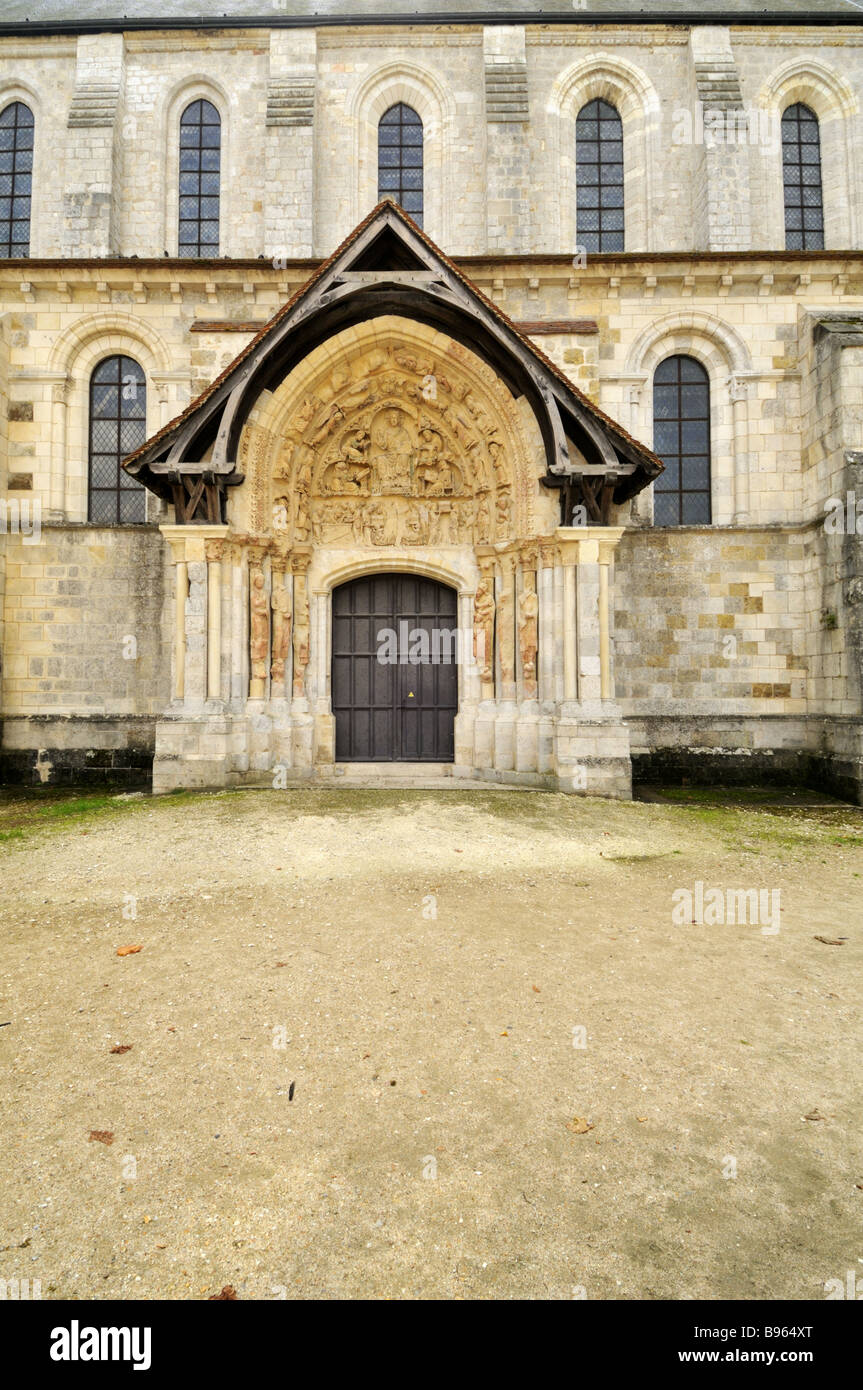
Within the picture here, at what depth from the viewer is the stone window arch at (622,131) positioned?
46.1ft

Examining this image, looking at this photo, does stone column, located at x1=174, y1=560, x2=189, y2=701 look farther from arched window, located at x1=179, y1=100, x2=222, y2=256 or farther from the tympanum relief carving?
arched window, located at x1=179, y1=100, x2=222, y2=256

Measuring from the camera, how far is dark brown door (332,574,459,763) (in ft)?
37.6

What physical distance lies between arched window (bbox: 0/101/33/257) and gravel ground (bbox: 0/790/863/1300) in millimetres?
15787

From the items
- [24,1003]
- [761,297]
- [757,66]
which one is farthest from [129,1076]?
[757,66]

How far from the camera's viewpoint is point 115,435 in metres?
12.1

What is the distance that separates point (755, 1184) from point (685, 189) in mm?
17915

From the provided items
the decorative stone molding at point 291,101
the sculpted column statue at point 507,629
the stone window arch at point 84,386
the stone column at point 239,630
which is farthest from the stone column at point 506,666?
the decorative stone molding at point 291,101

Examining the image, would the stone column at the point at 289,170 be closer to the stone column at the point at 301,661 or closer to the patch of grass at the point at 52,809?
the stone column at the point at 301,661

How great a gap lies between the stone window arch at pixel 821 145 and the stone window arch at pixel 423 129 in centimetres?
692

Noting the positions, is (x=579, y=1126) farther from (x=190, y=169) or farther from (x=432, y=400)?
(x=190, y=169)

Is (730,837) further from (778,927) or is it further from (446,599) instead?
(446,599)

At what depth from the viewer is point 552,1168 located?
2.23 meters

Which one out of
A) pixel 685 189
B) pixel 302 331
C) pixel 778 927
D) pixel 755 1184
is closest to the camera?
pixel 755 1184

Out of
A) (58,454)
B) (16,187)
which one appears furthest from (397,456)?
(16,187)
